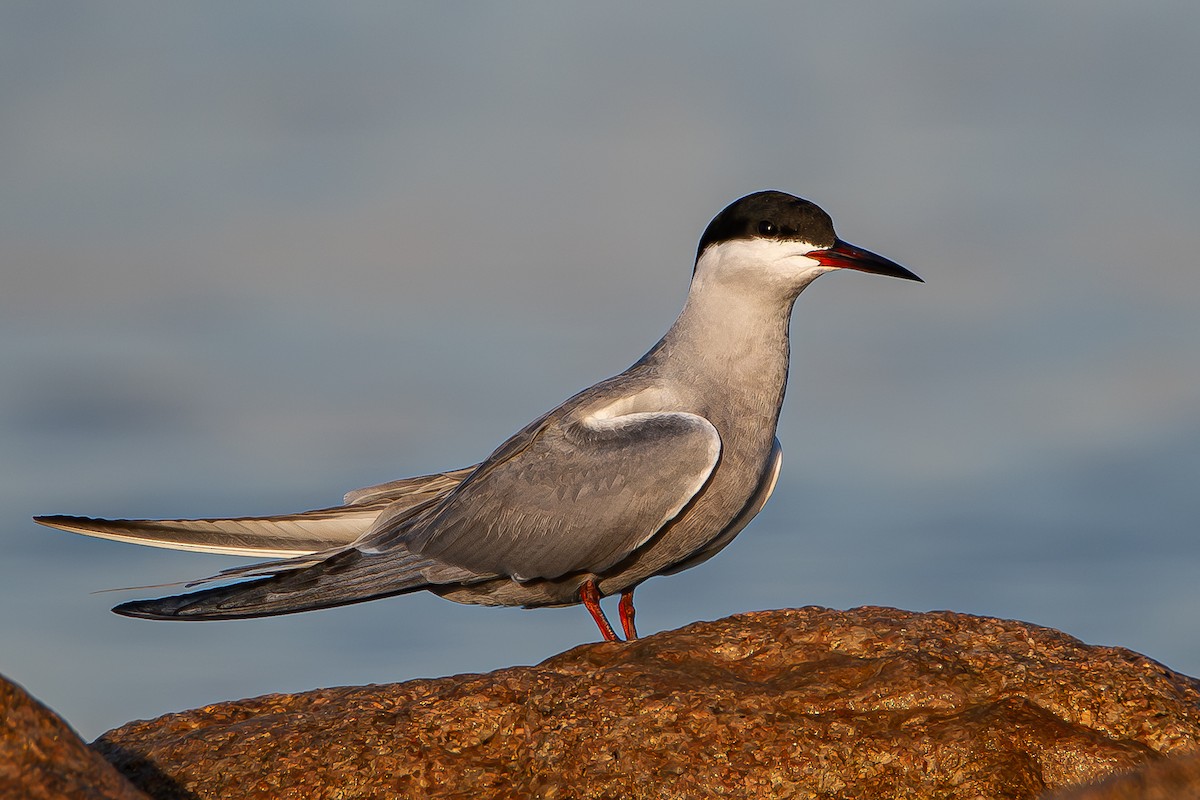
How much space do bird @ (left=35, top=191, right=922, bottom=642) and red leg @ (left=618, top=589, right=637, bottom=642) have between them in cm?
1

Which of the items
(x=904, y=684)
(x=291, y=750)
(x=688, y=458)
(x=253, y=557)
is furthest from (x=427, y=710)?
(x=253, y=557)

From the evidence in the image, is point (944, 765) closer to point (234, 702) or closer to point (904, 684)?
point (904, 684)

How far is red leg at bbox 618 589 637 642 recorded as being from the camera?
791 centimetres

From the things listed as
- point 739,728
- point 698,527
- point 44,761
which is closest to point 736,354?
point 698,527

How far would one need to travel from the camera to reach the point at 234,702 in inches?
256

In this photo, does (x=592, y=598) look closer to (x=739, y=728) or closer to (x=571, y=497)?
(x=571, y=497)

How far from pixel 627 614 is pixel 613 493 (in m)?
0.77

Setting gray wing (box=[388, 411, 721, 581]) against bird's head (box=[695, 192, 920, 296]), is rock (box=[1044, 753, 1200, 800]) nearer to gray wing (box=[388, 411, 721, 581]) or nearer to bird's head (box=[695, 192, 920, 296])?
gray wing (box=[388, 411, 721, 581])

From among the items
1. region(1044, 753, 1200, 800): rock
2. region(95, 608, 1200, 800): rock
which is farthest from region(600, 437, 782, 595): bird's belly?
region(1044, 753, 1200, 800): rock

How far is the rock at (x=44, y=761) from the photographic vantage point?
4.14m

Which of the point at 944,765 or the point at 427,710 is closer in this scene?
the point at 944,765

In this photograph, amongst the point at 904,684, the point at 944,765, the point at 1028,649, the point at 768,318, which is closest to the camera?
the point at 944,765

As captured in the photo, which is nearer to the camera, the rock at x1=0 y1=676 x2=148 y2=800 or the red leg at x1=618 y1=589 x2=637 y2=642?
the rock at x1=0 y1=676 x2=148 y2=800

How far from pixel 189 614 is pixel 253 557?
604mm
